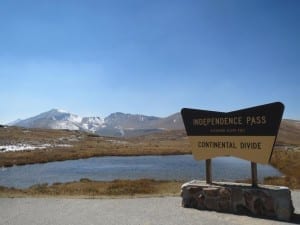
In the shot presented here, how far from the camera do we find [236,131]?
59.7ft

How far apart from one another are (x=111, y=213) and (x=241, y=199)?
19.0 ft

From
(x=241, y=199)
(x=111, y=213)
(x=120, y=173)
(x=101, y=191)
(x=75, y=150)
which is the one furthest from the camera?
(x=75, y=150)

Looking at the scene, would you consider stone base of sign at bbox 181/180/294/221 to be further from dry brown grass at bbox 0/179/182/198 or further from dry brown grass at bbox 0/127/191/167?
dry brown grass at bbox 0/127/191/167

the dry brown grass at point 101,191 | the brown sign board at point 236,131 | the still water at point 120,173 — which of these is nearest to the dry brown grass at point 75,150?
the still water at point 120,173

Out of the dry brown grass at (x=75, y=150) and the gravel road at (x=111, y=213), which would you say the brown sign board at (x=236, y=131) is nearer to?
the gravel road at (x=111, y=213)

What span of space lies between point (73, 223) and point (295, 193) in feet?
42.4

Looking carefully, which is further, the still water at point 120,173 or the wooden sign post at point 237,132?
the still water at point 120,173

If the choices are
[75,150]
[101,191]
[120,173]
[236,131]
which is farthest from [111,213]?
[75,150]

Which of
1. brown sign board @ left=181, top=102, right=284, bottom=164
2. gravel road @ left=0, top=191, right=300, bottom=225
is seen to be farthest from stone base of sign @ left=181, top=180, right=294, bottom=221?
brown sign board @ left=181, top=102, right=284, bottom=164

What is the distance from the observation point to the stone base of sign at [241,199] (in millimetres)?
15922

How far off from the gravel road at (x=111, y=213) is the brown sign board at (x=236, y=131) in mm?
2970

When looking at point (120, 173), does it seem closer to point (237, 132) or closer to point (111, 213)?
point (111, 213)

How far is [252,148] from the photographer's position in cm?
1756

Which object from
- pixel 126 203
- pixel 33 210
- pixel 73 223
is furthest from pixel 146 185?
pixel 73 223
